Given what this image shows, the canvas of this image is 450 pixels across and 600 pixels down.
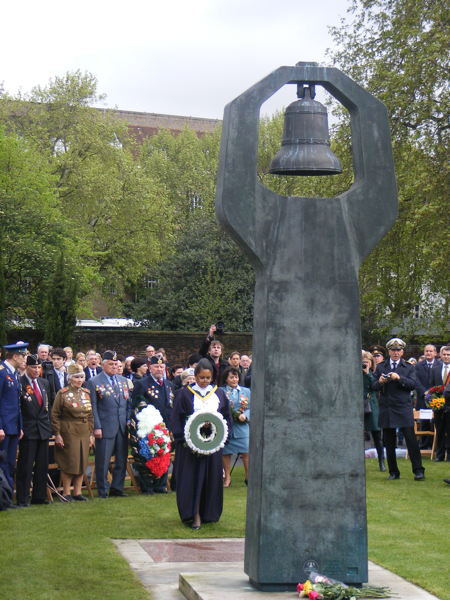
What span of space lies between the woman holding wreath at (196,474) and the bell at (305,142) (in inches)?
190

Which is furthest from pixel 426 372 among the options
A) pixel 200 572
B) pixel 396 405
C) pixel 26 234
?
pixel 26 234

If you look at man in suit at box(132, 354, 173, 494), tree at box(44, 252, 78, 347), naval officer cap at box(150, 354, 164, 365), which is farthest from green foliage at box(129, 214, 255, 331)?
man in suit at box(132, 354, 173, 494)

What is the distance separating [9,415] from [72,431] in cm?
136

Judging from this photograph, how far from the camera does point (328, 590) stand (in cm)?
837

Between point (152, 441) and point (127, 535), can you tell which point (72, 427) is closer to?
point (152, 441)

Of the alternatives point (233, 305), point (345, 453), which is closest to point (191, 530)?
point (345, 453)

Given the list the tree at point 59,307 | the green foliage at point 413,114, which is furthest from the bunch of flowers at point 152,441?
the tree at point 59,307

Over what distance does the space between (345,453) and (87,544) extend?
4138 millimetres

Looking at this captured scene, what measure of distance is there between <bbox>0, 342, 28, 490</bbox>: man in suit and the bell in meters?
6.95

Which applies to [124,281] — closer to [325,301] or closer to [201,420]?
[201,420]

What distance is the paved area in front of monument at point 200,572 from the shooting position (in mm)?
8773

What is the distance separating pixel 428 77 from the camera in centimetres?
2970

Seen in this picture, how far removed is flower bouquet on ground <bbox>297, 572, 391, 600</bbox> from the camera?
8.34 meters

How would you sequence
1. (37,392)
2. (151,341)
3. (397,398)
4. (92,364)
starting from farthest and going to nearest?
(151,341), (92,364), (397,398), (37,392)
